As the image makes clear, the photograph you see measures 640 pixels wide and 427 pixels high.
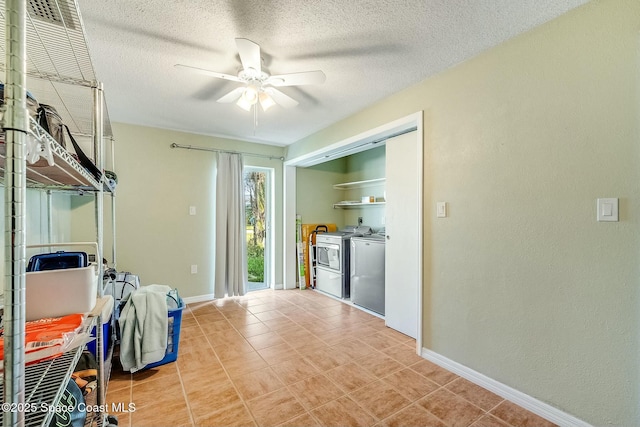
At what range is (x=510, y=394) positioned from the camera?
69.9 inches

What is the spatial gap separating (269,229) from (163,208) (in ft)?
5.06

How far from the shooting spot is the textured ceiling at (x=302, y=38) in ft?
5.00

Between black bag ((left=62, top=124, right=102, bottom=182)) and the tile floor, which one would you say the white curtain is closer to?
the tile floor

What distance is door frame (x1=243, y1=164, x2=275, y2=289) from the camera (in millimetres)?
4465

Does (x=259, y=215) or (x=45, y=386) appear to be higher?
(x=259, y=215)

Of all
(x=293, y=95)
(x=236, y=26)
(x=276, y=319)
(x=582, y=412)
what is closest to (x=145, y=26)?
(x=236, y=26)

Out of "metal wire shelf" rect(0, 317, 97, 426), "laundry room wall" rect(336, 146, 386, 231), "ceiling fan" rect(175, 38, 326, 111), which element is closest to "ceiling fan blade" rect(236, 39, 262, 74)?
"ceiling fan" rect(175, 38, 326, 111)

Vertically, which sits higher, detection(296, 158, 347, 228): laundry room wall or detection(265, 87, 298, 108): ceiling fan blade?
detection(265, 87, 298, 108): ceiling fan blade

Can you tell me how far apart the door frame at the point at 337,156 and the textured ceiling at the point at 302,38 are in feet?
1.06

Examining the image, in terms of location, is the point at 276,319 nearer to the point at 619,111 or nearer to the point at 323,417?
the point at 323,417

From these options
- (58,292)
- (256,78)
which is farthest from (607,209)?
(58,292)

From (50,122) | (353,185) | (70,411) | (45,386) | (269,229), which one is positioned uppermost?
(353,185)

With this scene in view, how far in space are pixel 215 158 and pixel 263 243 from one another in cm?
154

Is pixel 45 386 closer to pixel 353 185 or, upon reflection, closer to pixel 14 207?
pixel 14 207
